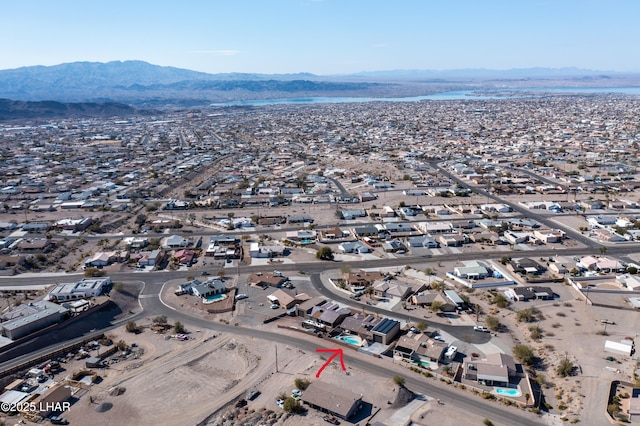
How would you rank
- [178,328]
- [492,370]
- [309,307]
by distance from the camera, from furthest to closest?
[309,307]
[178,328]
[492,370]

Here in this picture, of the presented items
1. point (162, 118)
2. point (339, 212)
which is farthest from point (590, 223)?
point (162, 118)

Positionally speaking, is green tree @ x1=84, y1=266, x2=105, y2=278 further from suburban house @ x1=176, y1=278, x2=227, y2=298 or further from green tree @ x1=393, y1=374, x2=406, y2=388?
green tree @ x1=393, y1=374, x2=406, y2=388

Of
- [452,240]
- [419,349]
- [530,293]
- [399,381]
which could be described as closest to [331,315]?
[419,349]

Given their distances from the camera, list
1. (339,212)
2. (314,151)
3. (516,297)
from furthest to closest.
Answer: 1. (314,151)
2. (339,212)
3. (516,297)

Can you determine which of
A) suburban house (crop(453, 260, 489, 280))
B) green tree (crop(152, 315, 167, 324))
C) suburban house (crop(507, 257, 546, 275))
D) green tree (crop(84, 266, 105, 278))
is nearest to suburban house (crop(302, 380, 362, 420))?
green tree (crop(152, 315, 167, 324))

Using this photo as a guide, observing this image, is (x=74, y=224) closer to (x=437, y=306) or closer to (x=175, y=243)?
(x=175, y=243)

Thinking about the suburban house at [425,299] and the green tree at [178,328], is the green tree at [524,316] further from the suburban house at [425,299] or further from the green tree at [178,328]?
the green tree at [178,328]

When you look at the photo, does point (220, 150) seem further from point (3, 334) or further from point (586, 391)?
point (586, 391)

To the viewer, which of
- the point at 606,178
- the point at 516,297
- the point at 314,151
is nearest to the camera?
the point at 516,297
